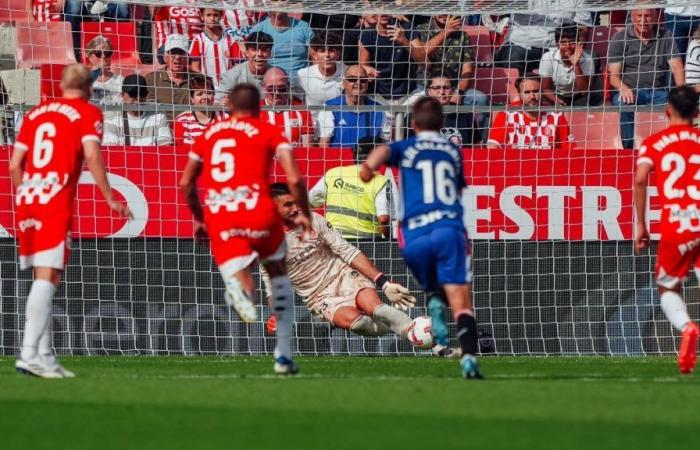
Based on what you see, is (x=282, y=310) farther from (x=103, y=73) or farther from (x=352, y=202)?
(x=103, y=73)

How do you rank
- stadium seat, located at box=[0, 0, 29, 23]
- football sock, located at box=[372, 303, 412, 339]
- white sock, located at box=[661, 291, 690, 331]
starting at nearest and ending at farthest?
white sock, located at box=[661, 291, 690, 331] < football sock, located at box=[372, 303, 412, 339] < stadium seat, located at box=[0, 0, 29, 23]

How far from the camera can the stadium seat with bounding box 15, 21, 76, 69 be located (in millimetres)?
16500

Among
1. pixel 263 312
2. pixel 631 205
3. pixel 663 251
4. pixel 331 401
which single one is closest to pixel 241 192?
pixel 331 401

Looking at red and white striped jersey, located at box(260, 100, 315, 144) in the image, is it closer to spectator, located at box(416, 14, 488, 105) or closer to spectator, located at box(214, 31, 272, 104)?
spectator, located at box(214, 31, 272, 104)

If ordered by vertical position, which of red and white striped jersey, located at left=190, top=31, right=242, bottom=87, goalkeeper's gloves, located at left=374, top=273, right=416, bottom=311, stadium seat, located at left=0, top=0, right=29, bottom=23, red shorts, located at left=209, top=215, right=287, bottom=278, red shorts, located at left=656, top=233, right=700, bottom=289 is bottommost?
goalkeeper's gloves, located at left=374, top=273, right=416, bottom=311

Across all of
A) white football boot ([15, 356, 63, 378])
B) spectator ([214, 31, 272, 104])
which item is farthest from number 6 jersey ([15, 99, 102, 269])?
spectator ([214, 31, 272, 104])

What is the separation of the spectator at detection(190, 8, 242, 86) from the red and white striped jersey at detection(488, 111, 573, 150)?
3289mm

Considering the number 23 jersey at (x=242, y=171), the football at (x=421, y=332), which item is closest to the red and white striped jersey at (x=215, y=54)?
the football at (x=421, y=332)

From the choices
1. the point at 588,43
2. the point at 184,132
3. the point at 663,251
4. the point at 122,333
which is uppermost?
the point at 588,43

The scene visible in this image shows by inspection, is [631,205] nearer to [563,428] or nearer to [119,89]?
[119,89]

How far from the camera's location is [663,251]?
10.9m

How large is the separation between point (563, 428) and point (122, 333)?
31.6 feet

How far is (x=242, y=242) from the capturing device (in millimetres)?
9828

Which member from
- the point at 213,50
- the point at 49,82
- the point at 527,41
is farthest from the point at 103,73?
the point at 527,41
